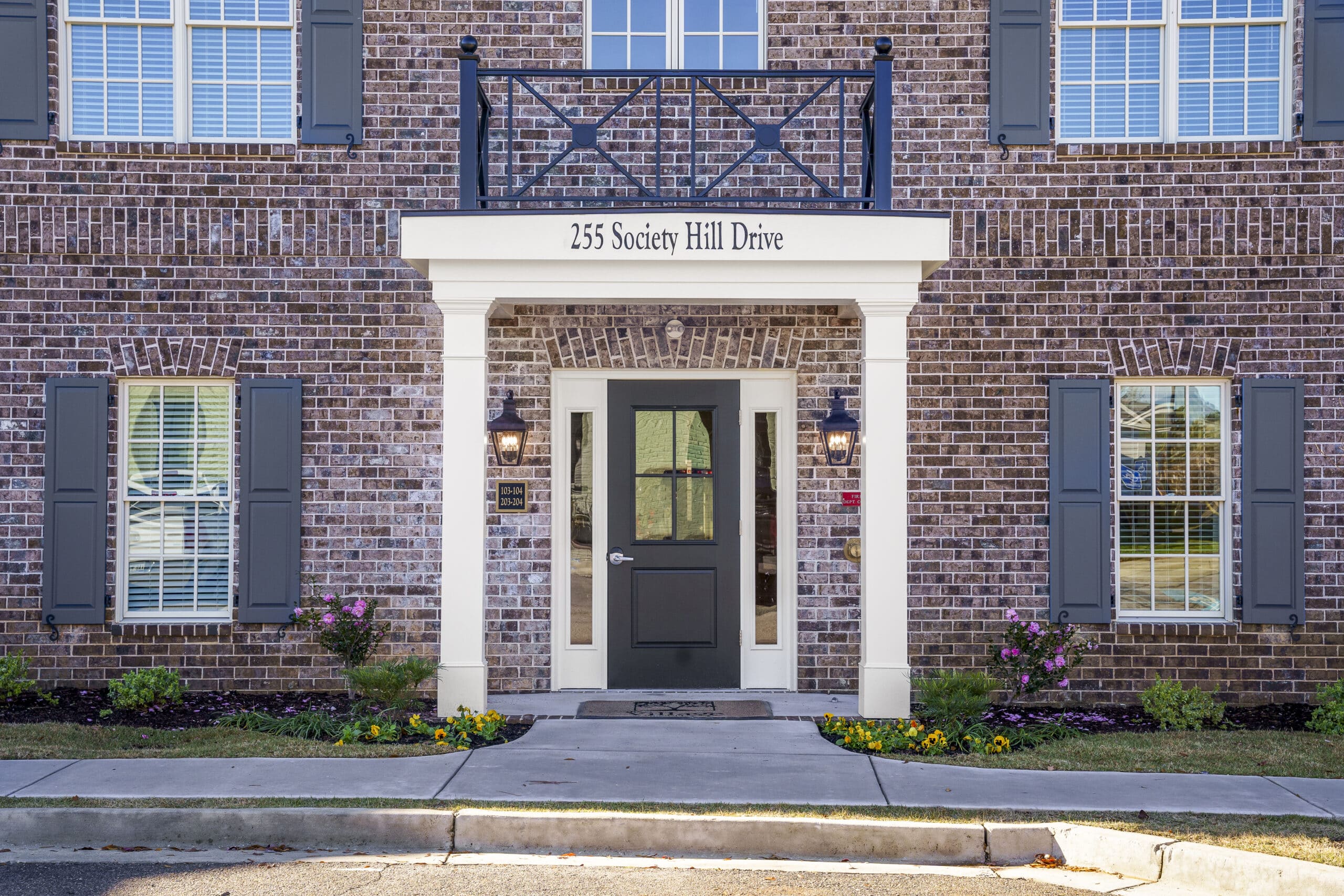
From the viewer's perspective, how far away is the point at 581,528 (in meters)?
8.55

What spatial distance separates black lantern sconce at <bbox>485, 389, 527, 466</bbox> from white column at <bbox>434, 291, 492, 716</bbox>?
643 millimetres

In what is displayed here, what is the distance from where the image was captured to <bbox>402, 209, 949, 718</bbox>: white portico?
7.08 m

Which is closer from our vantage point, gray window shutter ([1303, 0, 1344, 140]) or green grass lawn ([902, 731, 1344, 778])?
green grass lawn ([902, 731, 1344, 778])

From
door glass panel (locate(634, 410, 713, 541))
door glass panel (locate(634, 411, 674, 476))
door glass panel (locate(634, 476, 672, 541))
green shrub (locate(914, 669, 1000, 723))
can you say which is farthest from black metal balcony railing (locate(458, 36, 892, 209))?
green shrub (locate(914, 669, 1000, 723))

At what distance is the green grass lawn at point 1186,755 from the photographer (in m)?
6.25

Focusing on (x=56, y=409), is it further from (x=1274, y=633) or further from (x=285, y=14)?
(x=1274, y=633)

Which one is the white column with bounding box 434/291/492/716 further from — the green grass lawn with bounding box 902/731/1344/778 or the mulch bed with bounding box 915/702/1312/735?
the mulch bed with bounding box 915/702/1312/735

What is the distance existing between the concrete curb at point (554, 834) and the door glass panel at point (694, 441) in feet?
12.0

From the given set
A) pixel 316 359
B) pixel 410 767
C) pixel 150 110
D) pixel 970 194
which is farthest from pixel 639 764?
pixel 150 110

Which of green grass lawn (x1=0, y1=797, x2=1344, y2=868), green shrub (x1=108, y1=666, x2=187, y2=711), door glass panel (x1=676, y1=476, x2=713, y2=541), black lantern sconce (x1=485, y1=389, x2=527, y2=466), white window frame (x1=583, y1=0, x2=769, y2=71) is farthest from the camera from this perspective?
door glass panel (x1=676, y1=476, x2=713, y2=541)

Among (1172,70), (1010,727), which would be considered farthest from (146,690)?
(1172,70)

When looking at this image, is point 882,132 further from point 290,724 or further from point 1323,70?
point 290,724

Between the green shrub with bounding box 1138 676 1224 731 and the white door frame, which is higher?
the white door frame

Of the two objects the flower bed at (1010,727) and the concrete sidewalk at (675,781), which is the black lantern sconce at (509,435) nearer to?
the concrete sidewalk at (675,781)
